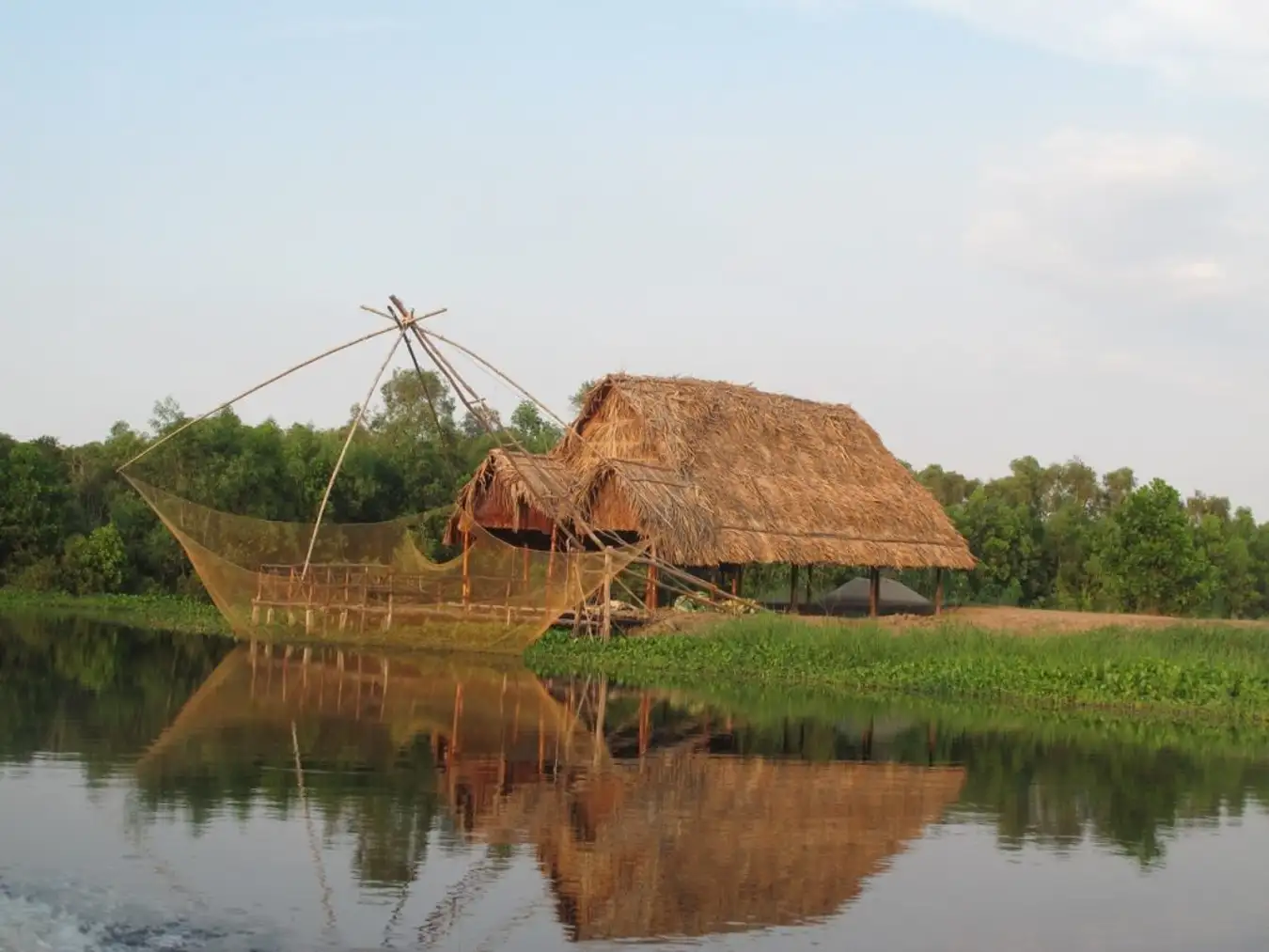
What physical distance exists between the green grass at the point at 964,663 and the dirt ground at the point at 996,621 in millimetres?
793

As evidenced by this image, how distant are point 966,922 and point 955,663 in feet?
35.7

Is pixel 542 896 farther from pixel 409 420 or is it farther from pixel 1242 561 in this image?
pixel 409 420

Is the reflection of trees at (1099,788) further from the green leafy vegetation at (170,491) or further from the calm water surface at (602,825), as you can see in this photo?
the green leafy vegetation at (170,491)

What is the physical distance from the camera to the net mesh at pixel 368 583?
2048 centimetres

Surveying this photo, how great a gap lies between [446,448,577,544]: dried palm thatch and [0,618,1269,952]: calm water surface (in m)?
6.35

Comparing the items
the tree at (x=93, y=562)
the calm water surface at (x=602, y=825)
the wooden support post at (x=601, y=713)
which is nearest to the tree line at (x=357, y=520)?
the tree at (x=93, y=562)

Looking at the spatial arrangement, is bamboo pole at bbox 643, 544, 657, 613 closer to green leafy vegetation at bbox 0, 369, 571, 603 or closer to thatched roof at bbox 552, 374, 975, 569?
thatched roof at bbox 552, 374, 975, 569

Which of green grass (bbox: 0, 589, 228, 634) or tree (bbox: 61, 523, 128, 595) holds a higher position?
tree (bbox: 61, 523, 128, 595)

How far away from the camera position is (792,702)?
17.4 m

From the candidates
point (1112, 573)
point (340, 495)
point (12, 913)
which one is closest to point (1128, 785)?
point (12, 913)

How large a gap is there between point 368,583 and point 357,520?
1301 cm

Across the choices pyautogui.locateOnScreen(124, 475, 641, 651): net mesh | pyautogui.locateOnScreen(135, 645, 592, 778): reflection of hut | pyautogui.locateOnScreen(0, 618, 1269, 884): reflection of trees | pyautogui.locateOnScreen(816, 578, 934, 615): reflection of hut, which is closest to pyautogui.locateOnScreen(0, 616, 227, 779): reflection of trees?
pyautogui.locateOnScreen(0, 618, 1269, 884): reflection of trees

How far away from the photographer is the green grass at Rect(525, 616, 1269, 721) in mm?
17688

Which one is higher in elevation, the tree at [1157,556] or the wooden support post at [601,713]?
the tree at [1157,556]
